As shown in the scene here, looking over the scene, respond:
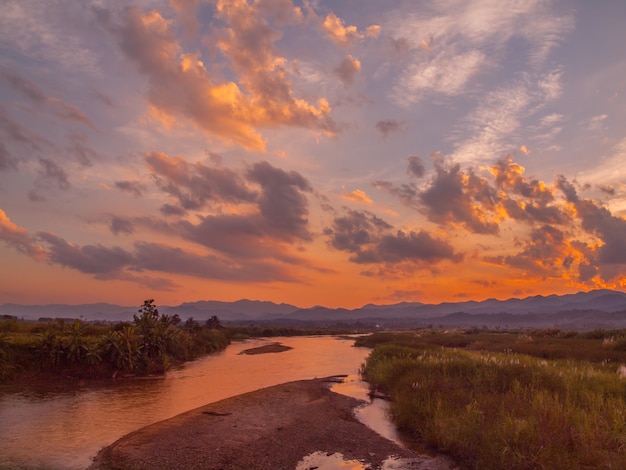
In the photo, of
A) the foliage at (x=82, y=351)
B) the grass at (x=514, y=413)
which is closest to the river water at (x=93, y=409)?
the foliage at (x=82, y=351)

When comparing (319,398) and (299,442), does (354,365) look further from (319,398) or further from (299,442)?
(299,442)

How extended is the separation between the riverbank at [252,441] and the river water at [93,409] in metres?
1.26

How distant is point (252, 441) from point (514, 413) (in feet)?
32.0

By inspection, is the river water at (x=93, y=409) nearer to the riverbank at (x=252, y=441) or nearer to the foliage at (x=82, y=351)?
the riverbank at (x=252, y=441)

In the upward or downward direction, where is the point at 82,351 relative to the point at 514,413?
upward

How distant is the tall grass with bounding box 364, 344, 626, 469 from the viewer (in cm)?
1159

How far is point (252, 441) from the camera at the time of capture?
16531 millimetres

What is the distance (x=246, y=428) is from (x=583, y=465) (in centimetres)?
1271

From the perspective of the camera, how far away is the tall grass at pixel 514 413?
38.0ft

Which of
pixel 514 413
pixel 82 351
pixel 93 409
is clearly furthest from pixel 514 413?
pixel 82 351

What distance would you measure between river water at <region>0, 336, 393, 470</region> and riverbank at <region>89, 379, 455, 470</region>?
1.26 meters

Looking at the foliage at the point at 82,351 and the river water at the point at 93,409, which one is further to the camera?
the foliage at the point at 82,351

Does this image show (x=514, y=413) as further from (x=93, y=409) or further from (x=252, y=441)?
(x=93, y=409)

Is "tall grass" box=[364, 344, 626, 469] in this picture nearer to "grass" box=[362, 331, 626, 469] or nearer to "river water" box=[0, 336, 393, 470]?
"grass" box=[362, 331, 626, 469]
